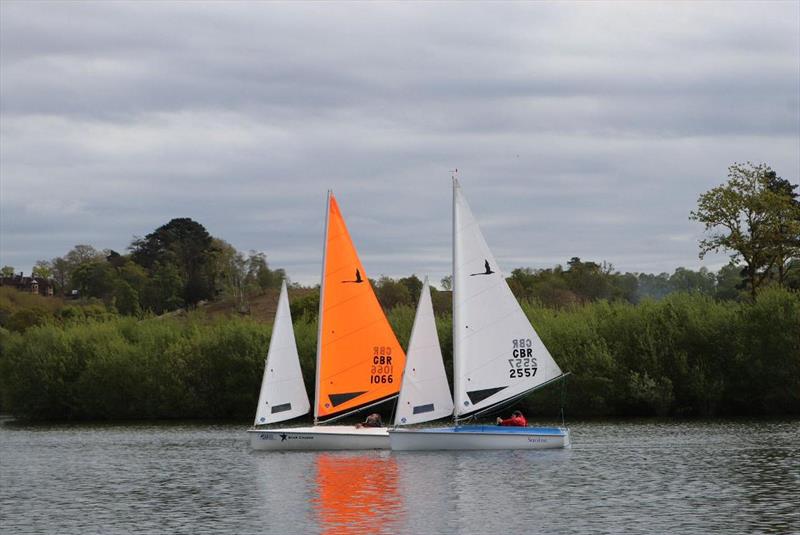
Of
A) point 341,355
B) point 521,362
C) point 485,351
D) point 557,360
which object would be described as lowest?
point 521,362

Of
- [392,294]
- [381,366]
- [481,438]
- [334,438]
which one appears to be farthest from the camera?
[392,294]

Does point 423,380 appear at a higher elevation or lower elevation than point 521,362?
lower

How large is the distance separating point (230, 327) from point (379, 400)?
162 feet

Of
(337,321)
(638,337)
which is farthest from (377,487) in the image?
(638,337)

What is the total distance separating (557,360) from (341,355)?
34075 mm

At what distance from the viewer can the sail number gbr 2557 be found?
5697 centimetres

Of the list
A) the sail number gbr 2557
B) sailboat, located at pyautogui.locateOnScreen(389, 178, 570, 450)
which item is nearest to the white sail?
sailboat, located at pyautogui.locateOnScreen(389, 178, 570, 450)

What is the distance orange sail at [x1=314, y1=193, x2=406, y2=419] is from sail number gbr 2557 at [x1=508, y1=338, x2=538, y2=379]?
7087mm

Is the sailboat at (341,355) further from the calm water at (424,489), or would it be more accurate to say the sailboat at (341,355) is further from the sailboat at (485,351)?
the sailboat at (485,351)

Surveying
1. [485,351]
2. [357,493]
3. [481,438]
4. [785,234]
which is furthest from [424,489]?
[785,234]

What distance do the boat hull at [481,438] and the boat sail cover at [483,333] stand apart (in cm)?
103

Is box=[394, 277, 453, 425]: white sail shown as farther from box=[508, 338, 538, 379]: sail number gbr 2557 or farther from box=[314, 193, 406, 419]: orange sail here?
box=[314, 193, 406, 419]: orange sail

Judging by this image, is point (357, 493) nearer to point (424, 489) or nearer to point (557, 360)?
point (424, 489)

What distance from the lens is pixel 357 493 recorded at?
45.8m
